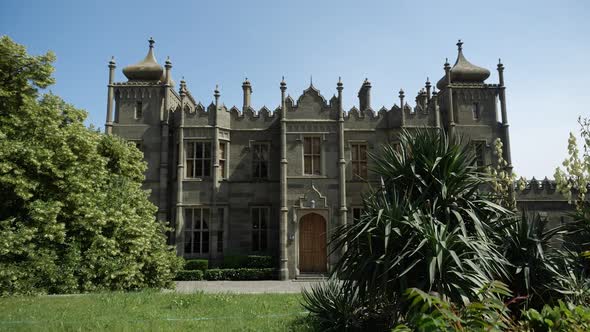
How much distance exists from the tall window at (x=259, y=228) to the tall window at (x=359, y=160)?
5243 millimetres

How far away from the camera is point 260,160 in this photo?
77.2ft

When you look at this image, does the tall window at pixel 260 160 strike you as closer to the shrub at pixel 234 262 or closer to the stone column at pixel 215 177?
the stone column at pixel 215 177

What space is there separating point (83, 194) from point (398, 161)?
10.6m

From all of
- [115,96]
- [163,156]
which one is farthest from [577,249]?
[115,96]

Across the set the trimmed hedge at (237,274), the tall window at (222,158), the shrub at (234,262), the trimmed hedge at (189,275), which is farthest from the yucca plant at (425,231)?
the tall window at (222,158)

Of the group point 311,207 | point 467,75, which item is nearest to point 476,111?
point 467,75

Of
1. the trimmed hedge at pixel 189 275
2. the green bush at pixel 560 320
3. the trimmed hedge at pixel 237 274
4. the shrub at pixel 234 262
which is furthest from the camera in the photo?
the shrub at pixel 234 262

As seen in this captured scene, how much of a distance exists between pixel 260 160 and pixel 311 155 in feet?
9.41

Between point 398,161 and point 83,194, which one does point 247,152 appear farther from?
point 398,161

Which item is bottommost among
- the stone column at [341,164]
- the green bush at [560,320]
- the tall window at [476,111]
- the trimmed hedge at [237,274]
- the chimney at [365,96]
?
the trimmed hedge at [237,274]

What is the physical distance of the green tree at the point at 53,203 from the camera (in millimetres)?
12477

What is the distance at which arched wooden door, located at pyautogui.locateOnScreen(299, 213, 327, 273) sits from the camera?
71.8ft

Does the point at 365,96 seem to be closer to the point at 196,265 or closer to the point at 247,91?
the point at 247,91

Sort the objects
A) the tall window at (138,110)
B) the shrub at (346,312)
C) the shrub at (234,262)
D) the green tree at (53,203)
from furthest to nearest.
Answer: the tall window at (138,110)
the shrub at (234,262)
the green tree at (53,203)
the shrub at (346,312)
